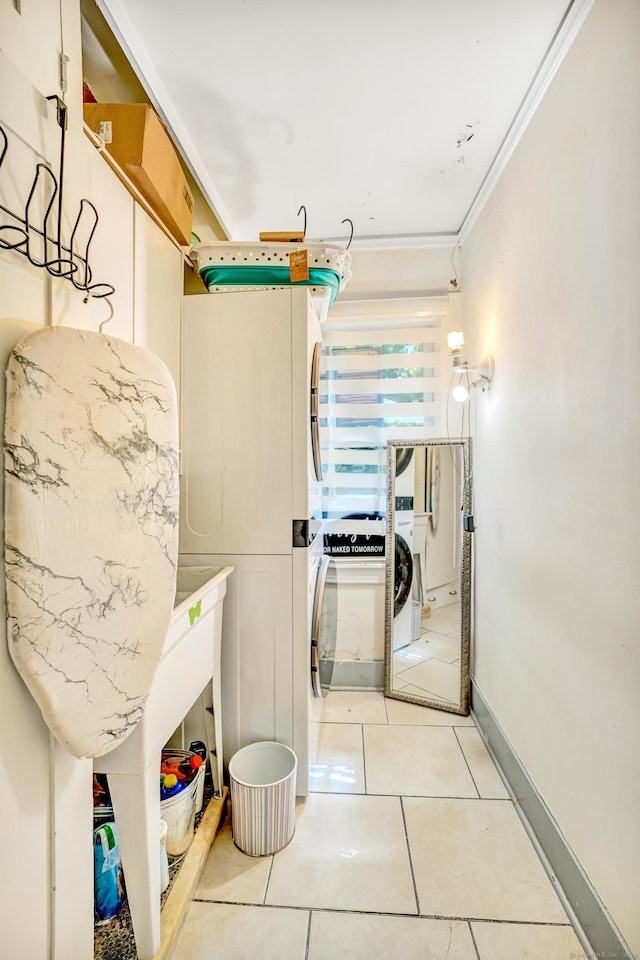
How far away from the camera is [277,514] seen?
1673mm

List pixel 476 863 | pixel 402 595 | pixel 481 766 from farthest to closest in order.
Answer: pixel 402 595, pixel 481 766, pixel 476 863

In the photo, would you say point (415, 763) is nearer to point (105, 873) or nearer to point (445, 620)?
point (445, 620)

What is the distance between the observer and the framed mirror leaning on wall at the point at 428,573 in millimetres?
2381

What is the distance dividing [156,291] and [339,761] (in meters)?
2.00

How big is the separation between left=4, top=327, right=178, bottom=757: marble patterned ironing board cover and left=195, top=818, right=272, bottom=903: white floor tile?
823 mm

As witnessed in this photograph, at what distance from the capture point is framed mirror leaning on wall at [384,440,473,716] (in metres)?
2.38

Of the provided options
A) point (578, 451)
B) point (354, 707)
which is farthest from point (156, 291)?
point (354, 707)

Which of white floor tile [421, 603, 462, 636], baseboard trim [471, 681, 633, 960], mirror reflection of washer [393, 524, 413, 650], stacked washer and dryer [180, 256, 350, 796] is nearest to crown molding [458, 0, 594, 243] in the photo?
stacked washer and dryer [180, 256, 350, 796]

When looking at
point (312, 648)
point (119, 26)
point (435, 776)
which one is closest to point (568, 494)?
point (312, 648)

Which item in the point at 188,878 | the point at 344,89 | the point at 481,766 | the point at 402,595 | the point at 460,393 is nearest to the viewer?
the point at 188,878

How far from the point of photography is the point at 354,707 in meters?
2.42

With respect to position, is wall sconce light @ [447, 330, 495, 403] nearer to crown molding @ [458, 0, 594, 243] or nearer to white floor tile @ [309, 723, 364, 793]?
crown molding @ [458, 0, 594, 243]

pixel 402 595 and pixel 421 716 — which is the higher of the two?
pixel 402 595

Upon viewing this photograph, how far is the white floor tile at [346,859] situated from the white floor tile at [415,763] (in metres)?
0.11
